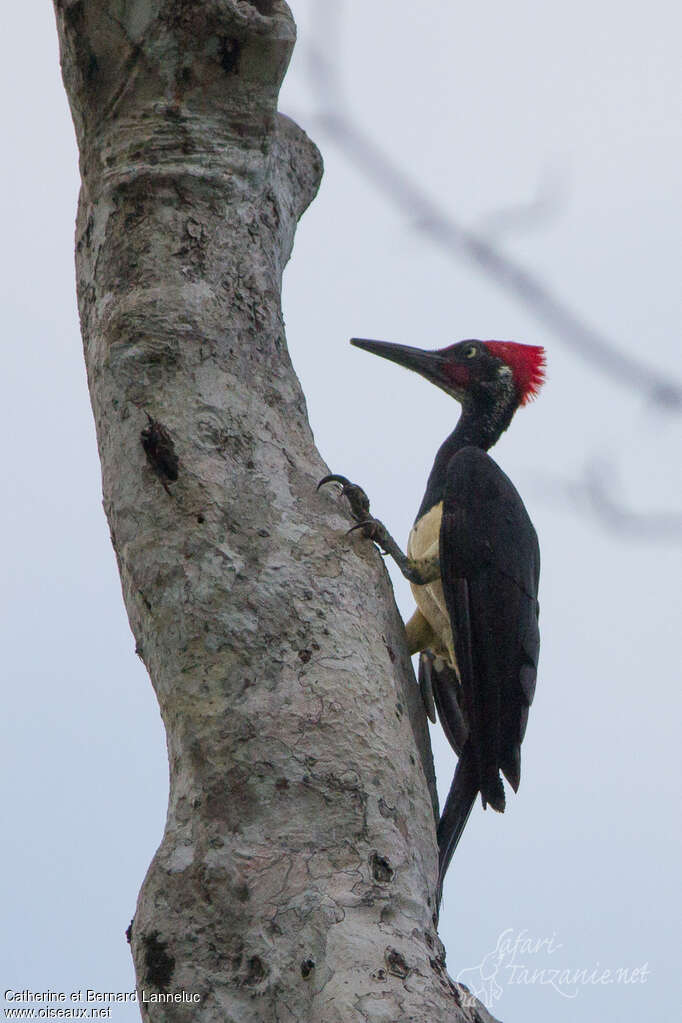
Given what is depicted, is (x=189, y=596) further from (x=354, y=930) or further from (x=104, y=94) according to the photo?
(x=104, y=94)

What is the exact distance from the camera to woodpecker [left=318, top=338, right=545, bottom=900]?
2975mm

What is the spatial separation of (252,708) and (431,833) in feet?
1.32

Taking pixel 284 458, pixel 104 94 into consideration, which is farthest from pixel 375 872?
pixel 104 94

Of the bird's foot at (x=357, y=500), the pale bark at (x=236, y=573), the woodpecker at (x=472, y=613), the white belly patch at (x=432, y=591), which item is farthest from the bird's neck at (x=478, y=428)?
the pale bark at (x=236, y=573)

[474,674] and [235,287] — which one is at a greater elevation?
[235,287]

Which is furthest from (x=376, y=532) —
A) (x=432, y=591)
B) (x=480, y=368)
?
(x=480, y=368)

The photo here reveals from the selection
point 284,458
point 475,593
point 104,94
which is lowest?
point 475,593

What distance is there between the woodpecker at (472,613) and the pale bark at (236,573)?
29 cm

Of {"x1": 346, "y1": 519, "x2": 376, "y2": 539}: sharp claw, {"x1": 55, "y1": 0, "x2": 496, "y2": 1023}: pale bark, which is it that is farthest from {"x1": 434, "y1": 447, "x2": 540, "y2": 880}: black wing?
{"x1": 346, "y1": 519, "x2": 376, "y2": 539}: sharp claw

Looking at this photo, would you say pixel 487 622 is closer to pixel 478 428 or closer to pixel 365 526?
pixel 365 526

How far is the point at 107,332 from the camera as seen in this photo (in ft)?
8.32

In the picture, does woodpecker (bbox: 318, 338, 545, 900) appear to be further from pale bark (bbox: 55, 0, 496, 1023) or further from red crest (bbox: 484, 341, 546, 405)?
red crest (bbox: 484, 341, 546, 405)

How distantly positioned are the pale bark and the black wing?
1.44ft

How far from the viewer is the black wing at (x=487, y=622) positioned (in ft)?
9.79
